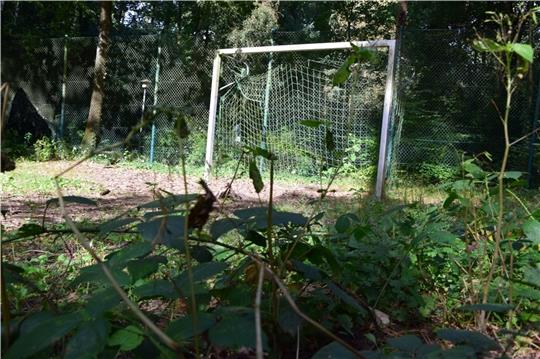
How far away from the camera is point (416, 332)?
153 centimetres

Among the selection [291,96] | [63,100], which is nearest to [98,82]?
[63,100]

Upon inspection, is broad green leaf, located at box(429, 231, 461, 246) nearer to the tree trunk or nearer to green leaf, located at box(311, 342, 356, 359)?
green leaf, located at box(311, 342, 356, 359)

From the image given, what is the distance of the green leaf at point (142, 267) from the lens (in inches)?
38.6

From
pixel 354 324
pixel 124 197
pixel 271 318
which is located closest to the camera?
pixel 271 318

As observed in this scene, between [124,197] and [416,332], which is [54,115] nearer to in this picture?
[124,197]

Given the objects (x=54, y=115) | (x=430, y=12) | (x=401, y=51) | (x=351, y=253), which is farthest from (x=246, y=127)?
(x=351, y=253)

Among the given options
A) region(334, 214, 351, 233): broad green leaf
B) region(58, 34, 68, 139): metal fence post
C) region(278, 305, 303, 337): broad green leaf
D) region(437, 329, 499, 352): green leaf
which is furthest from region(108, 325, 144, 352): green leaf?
region(58, 34, 68, 139): metal fence post

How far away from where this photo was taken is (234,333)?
761 mm

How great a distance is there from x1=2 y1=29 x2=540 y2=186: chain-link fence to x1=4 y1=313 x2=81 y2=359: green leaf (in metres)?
5.44

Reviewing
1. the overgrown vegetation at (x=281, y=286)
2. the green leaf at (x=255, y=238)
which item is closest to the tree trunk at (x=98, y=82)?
the overgrown vegetation at (x=281, y=286)

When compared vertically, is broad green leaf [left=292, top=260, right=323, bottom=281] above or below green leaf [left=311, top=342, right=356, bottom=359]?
above

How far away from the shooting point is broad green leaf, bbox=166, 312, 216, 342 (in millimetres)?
777

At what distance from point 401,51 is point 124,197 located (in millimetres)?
4297

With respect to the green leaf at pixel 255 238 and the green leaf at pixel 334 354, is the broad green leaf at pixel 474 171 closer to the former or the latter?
the green leaf at pixel 255 238
